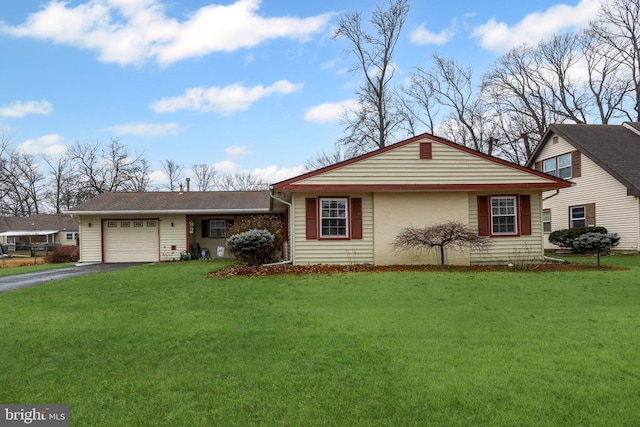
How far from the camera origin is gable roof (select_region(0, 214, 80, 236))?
143 ft

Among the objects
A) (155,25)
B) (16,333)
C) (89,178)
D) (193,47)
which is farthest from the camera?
(89,178)

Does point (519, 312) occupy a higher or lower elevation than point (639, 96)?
lower

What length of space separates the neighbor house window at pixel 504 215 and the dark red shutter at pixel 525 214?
19 cm

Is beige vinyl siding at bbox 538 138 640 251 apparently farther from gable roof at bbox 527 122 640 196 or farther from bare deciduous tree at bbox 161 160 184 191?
bare deciduous tree at bbox 161 160 184 191

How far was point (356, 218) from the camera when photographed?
1428cm

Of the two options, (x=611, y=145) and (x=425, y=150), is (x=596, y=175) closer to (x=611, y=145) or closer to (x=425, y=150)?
(x=611, y=145)

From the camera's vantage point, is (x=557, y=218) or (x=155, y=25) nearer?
(x=155, y=25)

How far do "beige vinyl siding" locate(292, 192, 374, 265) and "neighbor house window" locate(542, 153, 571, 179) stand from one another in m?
14.0

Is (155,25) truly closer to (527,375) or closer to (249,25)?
(249,25)

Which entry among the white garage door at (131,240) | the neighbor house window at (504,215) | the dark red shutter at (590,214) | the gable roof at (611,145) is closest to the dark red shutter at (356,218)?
the neighbor house window at (504,215)

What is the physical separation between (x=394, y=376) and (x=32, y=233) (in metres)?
46.6

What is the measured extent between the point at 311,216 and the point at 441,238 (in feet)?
13.5

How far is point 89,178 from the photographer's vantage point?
4097 cm

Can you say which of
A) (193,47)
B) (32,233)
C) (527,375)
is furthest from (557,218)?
(32,233)
